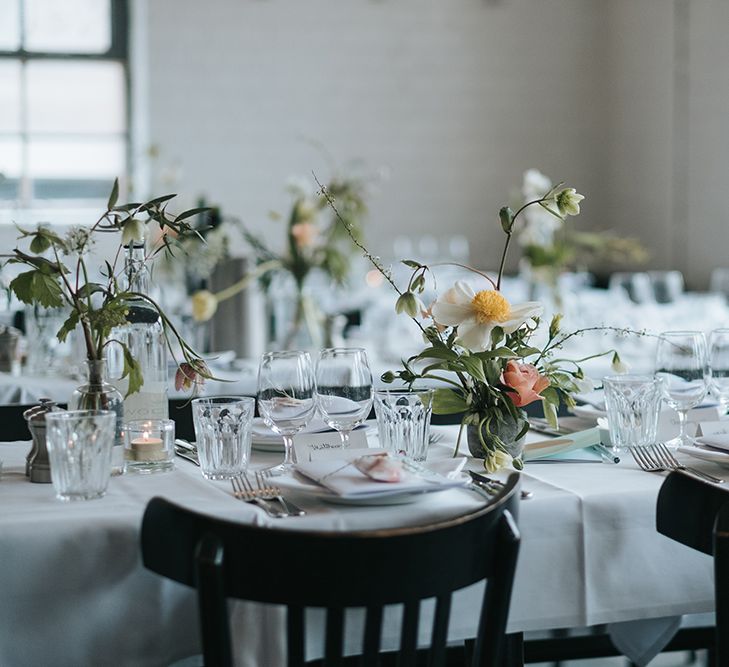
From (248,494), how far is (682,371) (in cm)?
80

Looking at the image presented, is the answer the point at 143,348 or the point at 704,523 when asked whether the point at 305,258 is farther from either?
the point at 704,523

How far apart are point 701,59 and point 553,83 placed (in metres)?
1.39

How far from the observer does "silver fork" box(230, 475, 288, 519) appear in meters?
1.31

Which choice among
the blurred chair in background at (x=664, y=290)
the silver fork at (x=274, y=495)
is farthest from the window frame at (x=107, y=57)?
the silver fork at (x=274, y=495)

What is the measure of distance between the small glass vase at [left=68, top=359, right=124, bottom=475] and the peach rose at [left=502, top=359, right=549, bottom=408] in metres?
0.58

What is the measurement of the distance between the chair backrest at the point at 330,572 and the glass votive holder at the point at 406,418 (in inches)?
20.4

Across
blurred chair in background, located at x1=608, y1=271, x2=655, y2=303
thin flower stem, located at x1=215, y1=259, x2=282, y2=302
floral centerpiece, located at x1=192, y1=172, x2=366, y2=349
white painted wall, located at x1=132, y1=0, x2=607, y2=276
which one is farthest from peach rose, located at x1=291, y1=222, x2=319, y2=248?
white painted wall, located at x1=132, y1=0, x2=607, y2=276

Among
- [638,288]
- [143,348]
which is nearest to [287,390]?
[143,348]

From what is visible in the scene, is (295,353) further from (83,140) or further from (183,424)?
(83,140)

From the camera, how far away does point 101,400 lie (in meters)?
1.53

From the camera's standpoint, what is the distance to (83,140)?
7867mm

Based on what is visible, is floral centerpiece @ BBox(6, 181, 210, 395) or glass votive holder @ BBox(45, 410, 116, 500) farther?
floral centerpiece @ BBox(6, 181, 210, 395)

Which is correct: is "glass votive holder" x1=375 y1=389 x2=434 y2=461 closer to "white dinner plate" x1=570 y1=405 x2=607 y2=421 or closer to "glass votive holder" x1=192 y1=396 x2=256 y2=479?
"glass votive holder" x1=192 y1=396 x2=256 y2=479

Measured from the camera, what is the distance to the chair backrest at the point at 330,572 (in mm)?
1012
